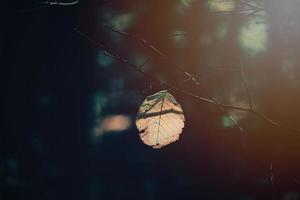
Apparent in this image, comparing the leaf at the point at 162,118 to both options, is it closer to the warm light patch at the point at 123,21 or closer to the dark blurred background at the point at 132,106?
the dark blurred background at the point at 132,106

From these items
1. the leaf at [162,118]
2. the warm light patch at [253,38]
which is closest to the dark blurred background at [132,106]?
the warm light patch at [253,38]

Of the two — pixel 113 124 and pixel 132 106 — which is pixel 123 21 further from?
pixel 113 124

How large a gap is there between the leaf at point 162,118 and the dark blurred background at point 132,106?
222cm

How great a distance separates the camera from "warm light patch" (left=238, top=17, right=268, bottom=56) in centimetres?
333

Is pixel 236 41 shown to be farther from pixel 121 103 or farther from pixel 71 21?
pixel 71 21

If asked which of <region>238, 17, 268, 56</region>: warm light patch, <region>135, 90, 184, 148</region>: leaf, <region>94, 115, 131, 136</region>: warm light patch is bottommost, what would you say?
<region>94, 115, 131, 136</region>: warm light patch

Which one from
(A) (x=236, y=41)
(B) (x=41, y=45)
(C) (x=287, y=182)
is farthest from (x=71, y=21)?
(C) (x=287, y=182)

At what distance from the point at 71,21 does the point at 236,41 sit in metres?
1.38

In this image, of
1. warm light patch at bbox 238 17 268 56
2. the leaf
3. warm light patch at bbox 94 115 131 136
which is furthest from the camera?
warm light patch at bbox 94 115 131 136

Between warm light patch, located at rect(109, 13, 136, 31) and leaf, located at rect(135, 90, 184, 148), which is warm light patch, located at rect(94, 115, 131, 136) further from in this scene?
leaf, located at rect(135, 90, 184, 148)

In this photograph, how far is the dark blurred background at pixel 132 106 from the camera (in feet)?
11.0

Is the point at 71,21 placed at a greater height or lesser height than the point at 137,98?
greater

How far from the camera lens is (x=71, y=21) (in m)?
3.53

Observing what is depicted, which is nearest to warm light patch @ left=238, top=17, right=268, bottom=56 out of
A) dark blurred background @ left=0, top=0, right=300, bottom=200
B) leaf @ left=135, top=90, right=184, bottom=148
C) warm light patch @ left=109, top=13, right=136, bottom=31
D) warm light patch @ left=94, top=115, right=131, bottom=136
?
dark blurred background @ left=0, top=0, right=300, bottom=200
